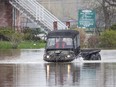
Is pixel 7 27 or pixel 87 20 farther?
pixel 7 27

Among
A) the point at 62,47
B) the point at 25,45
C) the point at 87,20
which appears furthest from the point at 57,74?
the point at 87,20

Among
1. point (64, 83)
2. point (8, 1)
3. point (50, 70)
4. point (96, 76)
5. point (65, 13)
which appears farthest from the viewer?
point (65, 13)

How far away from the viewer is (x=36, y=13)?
53.5 m

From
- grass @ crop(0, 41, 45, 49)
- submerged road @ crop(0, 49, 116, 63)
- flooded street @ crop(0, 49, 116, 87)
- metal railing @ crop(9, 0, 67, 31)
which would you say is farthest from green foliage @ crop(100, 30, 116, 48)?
flooded street @ crop(0, 49, 116, 87)

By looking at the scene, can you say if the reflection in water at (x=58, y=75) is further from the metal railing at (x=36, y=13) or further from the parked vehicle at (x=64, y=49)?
the metal railing at (x=36, y=13)

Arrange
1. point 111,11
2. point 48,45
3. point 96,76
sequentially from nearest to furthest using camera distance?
point 96,76
point 48,45
point 111,11

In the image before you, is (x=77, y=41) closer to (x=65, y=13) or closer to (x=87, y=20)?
(x=87, y=20)

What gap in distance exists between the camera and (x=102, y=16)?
6175 cm

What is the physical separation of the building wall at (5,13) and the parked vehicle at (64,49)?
75.3 ft

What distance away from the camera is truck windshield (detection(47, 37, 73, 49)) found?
31.7 m

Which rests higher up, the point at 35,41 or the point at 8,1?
the point at 8,1

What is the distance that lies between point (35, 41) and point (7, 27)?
148 inches

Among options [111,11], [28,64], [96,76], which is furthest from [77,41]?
[111,11]

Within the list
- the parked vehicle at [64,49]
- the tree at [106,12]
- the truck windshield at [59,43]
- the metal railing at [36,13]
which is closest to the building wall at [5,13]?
the metal railing at [36,13]
